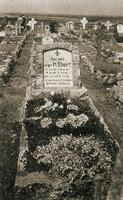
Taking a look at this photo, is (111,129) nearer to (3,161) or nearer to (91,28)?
(3,161)

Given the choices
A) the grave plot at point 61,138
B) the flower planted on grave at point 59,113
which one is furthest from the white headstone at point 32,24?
the flower planted on grave at point 59,113

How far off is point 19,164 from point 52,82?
4.12 metres

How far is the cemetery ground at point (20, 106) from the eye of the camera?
7.79 meters

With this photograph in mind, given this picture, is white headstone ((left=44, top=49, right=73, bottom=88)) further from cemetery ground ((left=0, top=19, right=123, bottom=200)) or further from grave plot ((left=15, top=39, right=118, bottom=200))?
cemetery ground ((left=0, top=19, right=123, bottom=200))

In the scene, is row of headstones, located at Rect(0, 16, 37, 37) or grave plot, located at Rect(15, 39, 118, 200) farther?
row of headstones, located at Rect(0, 16, 37, 37)

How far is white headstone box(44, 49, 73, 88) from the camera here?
1154 centimetres

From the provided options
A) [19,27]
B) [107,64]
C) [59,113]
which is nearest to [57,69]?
[59,113]

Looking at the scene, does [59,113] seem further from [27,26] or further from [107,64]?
[27,26]

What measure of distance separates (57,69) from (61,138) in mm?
3170

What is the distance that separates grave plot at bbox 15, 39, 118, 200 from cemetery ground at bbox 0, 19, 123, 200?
1.44ft

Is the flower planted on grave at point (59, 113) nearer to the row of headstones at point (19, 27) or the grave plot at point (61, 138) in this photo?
the grave plot at point (61, 138)

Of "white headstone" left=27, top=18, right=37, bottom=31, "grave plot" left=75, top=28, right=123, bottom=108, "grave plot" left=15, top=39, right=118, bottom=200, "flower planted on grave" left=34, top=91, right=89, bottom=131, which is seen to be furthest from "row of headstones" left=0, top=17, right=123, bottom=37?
"flower planted on grave" left=34, top=91, right=89, bottom=131

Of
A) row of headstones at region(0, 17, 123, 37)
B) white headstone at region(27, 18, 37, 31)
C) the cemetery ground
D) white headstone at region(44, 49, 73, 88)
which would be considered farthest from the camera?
white headstone at region(27, 18, 37, 31)

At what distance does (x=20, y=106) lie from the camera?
11602 millimetres
